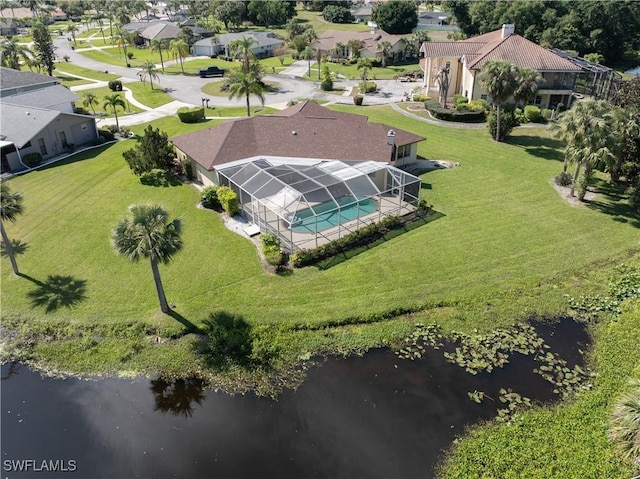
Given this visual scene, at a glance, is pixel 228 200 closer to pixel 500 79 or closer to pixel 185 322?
pixel 185 322

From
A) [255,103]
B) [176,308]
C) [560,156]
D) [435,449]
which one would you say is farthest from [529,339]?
[255,103]

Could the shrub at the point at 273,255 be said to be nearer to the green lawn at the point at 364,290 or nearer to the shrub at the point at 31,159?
the green lawn at the point at 364,290

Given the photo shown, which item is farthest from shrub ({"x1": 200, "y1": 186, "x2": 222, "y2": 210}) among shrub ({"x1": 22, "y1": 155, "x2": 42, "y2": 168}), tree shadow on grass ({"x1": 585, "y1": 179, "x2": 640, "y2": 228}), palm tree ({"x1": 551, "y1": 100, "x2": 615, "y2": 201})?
tree shadow on grass ({"x1": 585, "y1": 179, "x2": 640, "y2": 228})

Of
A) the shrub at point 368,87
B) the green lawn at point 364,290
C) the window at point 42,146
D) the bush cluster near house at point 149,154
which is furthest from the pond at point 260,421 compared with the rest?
the shrub at point 368,87

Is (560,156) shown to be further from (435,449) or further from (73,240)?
(73,240)

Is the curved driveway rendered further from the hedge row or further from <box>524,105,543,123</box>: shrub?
<box>524,105,543,123</box>: shrub

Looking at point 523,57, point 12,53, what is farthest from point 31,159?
point 523,57
